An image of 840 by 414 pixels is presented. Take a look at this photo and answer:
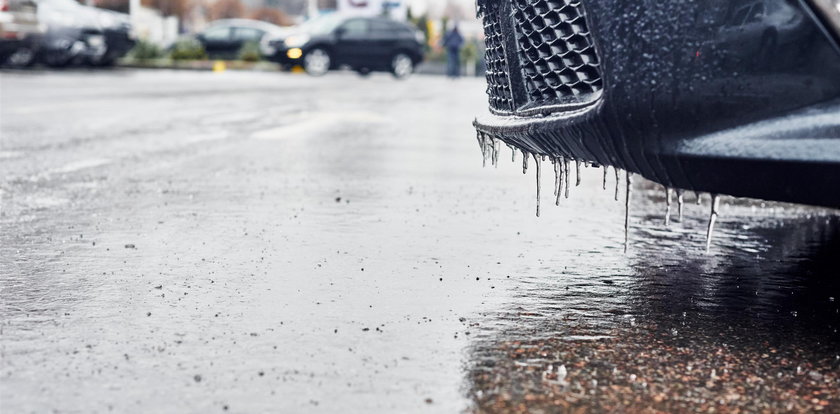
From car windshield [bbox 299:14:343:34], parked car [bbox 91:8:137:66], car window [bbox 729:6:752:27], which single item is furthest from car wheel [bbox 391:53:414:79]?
car window [bbox 729:6:752:27]

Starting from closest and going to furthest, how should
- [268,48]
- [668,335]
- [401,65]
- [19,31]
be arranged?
[668,335] < [19,31] < [401,65] < [268,48]

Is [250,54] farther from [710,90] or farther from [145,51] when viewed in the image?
[710,90]

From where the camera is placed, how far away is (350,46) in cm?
2823

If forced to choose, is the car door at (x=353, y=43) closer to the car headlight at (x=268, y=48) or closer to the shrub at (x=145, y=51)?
the car headlight at (x=268, y=48)

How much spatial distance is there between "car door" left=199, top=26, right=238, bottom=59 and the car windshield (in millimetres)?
8927

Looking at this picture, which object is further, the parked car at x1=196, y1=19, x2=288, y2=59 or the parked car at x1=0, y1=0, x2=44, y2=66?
the parked car at x1=196, y1=19, x2=288, y2=59

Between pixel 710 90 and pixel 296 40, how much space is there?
25468mm

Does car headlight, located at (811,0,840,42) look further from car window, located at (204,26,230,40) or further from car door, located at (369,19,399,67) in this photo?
car window, located at (204,26,230,40)

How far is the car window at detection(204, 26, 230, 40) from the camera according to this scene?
124ft

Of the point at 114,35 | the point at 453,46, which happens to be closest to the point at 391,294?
the point at 114,35

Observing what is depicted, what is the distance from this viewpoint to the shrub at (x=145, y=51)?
30.7m

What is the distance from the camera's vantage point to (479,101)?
17.8 m

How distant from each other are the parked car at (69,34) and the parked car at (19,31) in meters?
0.22

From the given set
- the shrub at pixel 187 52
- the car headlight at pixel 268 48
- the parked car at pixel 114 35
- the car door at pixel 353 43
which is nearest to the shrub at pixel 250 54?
the shrub at pixel 187 52
